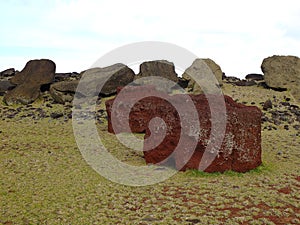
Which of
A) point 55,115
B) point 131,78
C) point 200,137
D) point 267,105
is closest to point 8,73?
point 131,78

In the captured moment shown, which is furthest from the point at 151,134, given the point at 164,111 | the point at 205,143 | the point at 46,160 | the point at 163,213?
the point at 163,213

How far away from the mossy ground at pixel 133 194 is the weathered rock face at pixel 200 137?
0.42 metres

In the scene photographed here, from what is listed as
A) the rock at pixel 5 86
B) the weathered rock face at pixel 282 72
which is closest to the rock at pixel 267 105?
the weathered rock face at pixel 282 72

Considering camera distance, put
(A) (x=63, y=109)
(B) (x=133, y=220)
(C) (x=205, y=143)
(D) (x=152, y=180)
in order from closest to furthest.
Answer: (B) (x=133, y=220), (D) (x=152, y=180), (C) (x=205, y=143), (A) (x=63, y=109)

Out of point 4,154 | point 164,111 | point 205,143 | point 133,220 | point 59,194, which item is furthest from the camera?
point 4,154

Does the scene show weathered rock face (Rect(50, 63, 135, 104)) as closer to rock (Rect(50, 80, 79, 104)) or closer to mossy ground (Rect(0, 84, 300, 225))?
rock (Rect(50, 80, 79, 104))

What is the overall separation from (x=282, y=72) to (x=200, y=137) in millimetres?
21216

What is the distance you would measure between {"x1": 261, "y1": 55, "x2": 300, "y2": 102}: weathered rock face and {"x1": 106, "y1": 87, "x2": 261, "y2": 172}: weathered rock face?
18.0 m

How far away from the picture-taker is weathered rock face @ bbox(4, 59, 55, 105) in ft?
88.7

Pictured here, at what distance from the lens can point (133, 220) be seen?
28.1 feet

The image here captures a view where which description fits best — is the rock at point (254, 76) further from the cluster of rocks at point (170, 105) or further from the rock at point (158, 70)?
the rock at point (158, 70)

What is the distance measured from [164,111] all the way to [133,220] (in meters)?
5.28

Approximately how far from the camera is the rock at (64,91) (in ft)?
88.0

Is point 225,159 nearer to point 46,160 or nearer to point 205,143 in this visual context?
point 205,143
